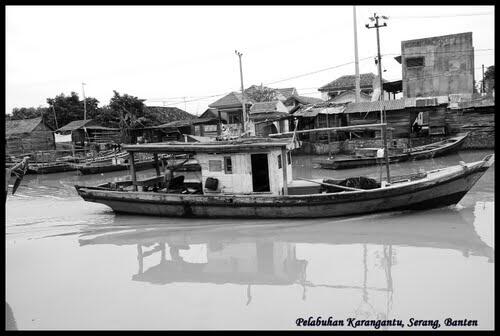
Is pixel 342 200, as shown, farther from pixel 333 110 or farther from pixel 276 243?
pixel 333 110

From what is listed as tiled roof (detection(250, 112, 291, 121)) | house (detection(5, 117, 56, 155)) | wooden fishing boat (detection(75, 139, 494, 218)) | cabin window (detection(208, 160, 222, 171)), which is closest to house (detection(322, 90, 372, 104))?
tiled roof (detection(250, 112, 291, 121))

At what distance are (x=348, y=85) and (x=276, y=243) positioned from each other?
2968 cm

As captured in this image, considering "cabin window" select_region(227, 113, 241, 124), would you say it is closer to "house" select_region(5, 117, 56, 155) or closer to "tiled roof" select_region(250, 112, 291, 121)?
"tiled roof" select_region(250, 112, 291, 121)

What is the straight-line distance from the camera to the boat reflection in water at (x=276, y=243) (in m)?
6.95

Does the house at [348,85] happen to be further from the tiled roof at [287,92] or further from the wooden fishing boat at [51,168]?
the wooden fishing boat at [51,168]

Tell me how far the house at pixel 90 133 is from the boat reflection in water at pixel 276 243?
Answer: 81.5ft

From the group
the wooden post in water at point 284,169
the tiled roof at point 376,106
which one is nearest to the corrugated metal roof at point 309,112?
the tiled roof at point 376,106

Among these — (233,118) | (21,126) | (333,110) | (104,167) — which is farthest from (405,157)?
(21,126)

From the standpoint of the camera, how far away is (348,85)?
1421 inches

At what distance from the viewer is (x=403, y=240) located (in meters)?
8.35

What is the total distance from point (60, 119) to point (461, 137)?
3321cm
